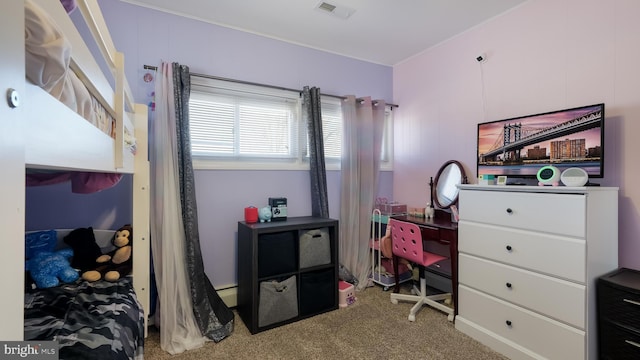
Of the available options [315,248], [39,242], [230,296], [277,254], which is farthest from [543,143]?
[39,242]

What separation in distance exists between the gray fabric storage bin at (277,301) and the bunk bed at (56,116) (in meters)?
0.92

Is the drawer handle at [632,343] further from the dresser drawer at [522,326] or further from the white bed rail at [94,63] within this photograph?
the white bed rail at [94,63]

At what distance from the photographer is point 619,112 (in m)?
1.84

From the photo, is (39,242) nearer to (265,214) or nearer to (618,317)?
(265,214)

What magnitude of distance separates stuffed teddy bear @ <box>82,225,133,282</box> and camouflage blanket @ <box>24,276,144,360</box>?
0.08 m

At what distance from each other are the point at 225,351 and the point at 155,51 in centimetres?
230

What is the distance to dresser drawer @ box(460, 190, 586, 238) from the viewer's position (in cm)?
165

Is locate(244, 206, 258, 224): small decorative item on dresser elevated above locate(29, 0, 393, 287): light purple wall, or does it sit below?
below

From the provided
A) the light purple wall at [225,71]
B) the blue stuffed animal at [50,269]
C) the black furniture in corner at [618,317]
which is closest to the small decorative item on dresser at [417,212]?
the light purple wall at [225,71]

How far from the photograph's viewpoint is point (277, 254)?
7.70ft

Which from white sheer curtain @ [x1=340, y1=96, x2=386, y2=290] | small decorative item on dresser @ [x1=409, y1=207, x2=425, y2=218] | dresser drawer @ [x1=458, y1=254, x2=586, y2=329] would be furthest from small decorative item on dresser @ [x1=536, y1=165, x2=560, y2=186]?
white sheer curtain @ [x1=340, y1=96, x2=386, y2=290]

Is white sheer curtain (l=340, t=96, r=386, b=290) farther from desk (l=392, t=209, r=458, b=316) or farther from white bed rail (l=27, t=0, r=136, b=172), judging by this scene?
white bed rail (l=27, t=0, r=136, b=172)

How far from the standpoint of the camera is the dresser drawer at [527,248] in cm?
165

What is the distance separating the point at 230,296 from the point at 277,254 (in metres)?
0.66
